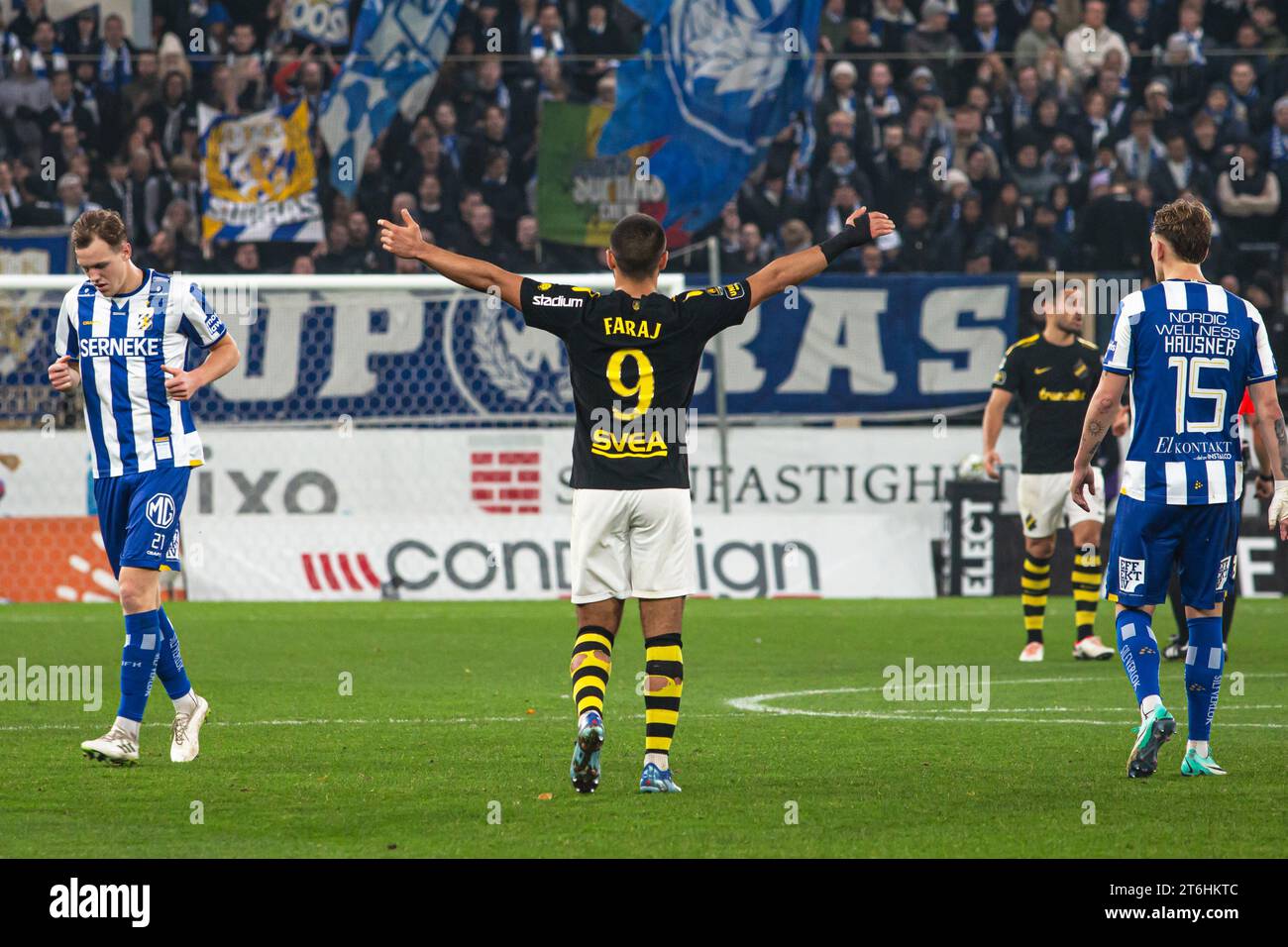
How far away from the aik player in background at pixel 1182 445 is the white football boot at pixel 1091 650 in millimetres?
5339

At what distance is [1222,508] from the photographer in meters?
7.27

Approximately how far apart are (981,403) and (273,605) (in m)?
7.56

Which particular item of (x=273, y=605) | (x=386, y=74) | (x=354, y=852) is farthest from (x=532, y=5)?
(x=354, y=852)

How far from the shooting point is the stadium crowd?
2142cm

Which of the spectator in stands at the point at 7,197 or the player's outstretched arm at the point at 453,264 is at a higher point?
the player's outstretched arm at the point at 453,264

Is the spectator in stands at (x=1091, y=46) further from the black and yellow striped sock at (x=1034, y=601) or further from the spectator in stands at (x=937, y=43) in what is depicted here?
the black and yellow striped sock at (x=1034, y=601)

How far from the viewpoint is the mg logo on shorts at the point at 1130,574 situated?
7.32m

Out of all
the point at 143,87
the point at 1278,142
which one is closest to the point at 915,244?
the point at 1278,142

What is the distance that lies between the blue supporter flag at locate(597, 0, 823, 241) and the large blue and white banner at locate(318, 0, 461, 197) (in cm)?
244

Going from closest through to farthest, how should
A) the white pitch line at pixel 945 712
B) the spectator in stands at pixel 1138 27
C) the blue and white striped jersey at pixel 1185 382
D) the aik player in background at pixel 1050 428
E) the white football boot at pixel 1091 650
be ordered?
the blue and white striped jersey at pixel 1185 382 → the white pitch line at pixel 945 712 → the white football boot at pixel 1091 650 → the aik player in background at pixel 1050 428 → the spectator in stands at pixel 1138 27

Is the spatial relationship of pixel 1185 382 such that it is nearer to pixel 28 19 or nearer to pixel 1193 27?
pixel 1193 27

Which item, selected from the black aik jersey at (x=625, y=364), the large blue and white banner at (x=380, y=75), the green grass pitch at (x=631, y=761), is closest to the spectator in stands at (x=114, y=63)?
the large blue and white banner at (x=380, y=75)

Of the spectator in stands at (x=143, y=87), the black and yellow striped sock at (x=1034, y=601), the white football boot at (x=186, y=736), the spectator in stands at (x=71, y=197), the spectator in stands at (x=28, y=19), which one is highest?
the spectator in stands at (x=28, y=19)

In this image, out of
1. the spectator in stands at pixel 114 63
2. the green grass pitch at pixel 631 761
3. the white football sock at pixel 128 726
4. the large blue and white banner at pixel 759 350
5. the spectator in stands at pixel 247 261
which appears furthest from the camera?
the spectator in stands at pixel 114 63
